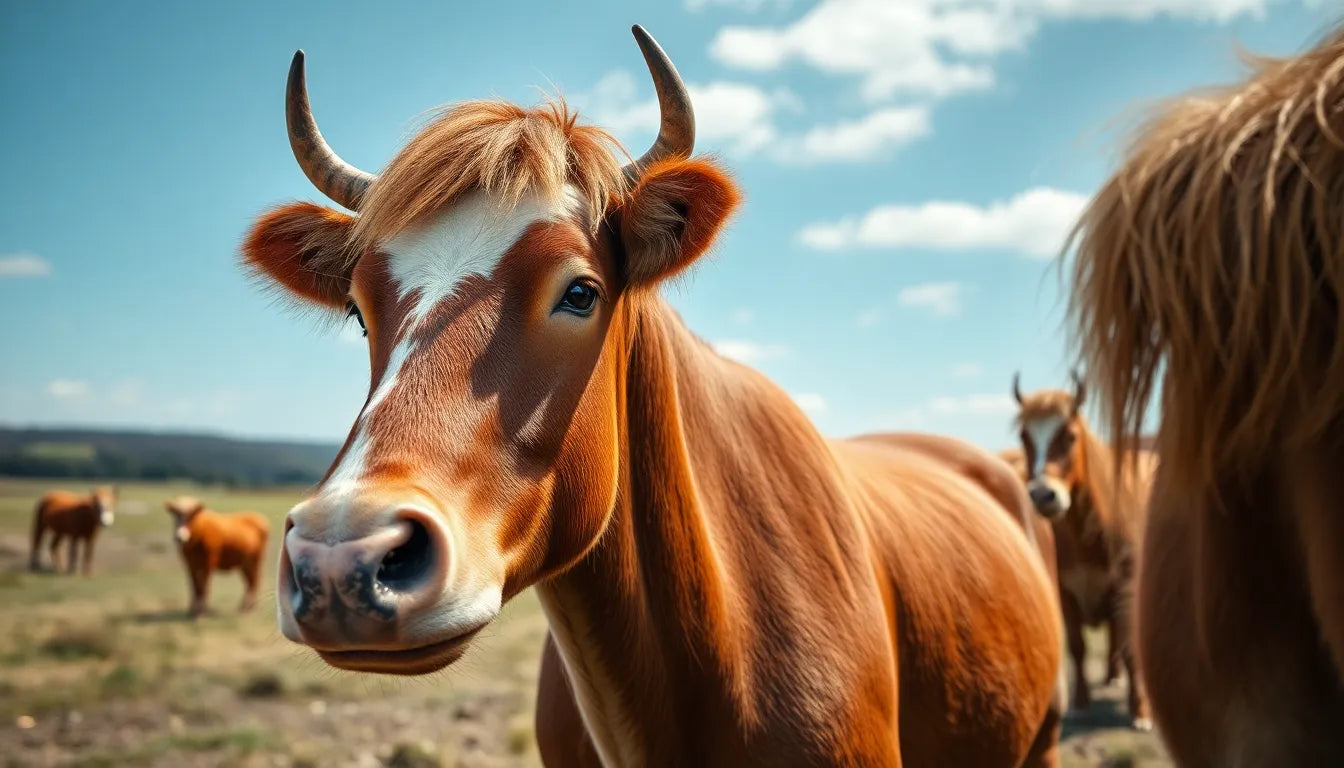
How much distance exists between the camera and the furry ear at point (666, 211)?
229cm

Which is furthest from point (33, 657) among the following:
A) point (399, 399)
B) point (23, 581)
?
point (399, 399)

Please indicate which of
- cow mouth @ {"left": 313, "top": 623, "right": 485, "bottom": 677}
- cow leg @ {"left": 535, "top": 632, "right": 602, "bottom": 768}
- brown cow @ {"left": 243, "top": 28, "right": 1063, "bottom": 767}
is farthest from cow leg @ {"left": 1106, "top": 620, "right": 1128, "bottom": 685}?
cow mouth @ {"left": 313, "top": 623, "right": 485, "bottom": 677}

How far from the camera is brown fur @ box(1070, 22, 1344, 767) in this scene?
1.26 metres

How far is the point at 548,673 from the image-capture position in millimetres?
2975

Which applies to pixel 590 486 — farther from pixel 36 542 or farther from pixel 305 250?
pixel 36 542

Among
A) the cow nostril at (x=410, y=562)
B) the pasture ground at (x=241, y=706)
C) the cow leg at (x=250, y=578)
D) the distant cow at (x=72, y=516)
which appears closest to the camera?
the cow nostril at (x=410, y=562)

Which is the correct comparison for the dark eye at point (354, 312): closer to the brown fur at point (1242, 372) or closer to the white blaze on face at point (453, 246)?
the white blaze on face at point (453, 246)

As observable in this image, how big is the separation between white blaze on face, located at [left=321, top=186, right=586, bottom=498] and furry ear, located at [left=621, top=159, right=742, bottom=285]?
0.20m

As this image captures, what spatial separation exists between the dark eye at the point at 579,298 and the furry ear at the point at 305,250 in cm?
72

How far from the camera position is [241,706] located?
9.37 m

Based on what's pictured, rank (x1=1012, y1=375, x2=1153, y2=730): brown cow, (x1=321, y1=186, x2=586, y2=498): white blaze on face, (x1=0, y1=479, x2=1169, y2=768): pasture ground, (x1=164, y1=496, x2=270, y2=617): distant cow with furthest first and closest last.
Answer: (x1=164, y1=496, x2=270, y2=617): distant cow, (x1=1012, y1=375, x2=1153, y2=730): brown cow, (x1=0, y1=479, x2=1169, y2=768): pasture ground, (x1=321, y1=186, x2=586, y2=498): white blaze on face

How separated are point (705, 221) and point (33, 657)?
13360 millimetres

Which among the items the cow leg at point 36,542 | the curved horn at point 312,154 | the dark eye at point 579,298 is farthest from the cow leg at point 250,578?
the dark eye at point 579,298

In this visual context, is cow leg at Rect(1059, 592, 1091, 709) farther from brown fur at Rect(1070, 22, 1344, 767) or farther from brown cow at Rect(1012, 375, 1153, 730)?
brown fur at Rect(1070, 22, 1344, 767)
